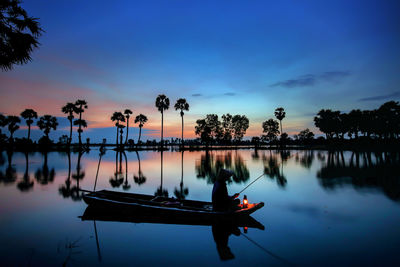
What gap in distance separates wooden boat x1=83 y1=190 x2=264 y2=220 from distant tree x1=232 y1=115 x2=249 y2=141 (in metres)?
93.5

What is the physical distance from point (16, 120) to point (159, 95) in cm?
5126

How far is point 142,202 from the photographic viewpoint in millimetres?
9008

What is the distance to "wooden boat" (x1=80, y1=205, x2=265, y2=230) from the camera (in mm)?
8000

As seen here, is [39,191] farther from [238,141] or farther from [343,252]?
[238,141]

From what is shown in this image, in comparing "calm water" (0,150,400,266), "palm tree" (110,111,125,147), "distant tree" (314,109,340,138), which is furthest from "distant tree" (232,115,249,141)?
"calm water" (0,150,400,266)

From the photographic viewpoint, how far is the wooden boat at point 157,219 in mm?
8000

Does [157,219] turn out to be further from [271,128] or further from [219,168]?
[271,128]

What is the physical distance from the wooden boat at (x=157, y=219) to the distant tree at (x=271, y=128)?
336 ft

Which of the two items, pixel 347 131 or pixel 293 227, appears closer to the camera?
pixel 293 227

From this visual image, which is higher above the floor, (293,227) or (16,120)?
(16,120)

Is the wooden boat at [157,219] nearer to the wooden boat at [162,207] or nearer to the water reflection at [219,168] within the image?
the wooden boat at [162,207]

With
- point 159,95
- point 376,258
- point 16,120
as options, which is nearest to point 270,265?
point 376,258

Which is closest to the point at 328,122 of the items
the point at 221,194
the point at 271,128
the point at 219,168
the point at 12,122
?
the point at 271,128

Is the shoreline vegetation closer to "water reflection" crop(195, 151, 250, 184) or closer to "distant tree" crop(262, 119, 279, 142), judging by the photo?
"distant tree" crop(262, 119, 279, 142)
